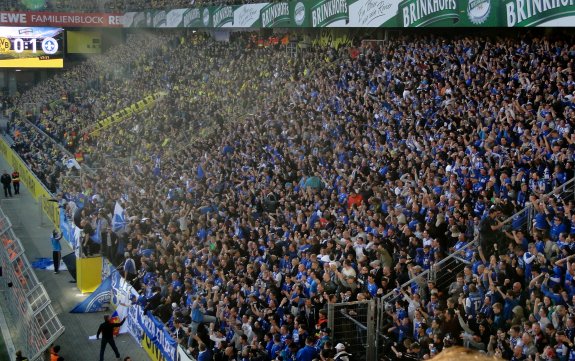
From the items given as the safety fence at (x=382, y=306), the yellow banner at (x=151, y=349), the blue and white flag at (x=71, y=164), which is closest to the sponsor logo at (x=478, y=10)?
the safety fence at (x=382, y=306)

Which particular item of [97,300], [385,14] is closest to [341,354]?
[97,300]

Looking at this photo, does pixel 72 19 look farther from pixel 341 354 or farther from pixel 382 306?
pixel 341 354

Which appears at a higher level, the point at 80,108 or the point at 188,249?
→ the point at 80,108

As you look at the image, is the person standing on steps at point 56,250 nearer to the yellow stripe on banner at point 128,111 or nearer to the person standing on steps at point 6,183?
the person standing on steps at point 6,183

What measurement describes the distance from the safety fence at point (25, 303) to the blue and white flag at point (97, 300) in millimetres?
1475

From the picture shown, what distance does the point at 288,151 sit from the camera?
21.4 metres

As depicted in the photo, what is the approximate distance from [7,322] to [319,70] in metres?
13.0

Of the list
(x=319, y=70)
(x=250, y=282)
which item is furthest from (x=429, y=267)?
(x=319, y=70)

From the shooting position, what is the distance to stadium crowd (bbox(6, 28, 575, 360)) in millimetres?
11352

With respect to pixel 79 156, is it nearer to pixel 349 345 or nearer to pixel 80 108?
pixel 80 108

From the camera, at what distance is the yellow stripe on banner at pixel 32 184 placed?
25.7 m

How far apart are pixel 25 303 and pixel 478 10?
39.3 ft

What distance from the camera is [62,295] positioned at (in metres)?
19.8

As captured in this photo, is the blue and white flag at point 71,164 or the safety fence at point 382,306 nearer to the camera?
the safety fence at point 382,306
